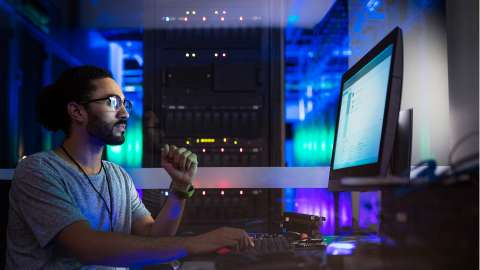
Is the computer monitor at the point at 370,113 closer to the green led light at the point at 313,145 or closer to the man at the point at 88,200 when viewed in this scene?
the man at the point at 88,200

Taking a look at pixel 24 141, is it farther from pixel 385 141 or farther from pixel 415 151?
pixel 385 141

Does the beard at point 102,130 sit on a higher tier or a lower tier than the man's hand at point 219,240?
higher

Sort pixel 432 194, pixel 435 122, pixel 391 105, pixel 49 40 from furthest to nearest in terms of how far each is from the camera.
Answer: pixel 49 40 → pixel 435 122 → pixel 391 105 → pixel 432 194

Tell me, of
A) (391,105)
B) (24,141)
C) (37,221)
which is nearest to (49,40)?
(24,141)

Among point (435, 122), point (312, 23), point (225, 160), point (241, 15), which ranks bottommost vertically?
point (225, 160)

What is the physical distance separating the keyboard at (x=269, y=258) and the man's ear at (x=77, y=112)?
65 centimetres

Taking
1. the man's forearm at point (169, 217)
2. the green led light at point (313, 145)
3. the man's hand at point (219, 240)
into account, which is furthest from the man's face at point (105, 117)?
the green led light at point (313, 145)

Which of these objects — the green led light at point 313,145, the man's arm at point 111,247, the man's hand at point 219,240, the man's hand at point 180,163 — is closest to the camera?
the man's hand at point 219,240

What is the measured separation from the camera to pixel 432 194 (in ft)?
2.76

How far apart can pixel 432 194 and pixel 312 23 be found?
7.26 feet

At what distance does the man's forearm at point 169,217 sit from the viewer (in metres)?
1.55

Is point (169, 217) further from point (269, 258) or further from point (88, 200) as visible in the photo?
point (269, 258)

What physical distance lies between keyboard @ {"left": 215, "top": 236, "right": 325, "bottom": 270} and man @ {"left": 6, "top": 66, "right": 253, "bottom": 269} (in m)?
0.04

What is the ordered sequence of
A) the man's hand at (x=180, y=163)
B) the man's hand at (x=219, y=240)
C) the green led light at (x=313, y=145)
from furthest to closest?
the green led light at (x=313, y=145)
the man's hand at (x=180, y=163)
the man's hand at (x=219, y=240)
